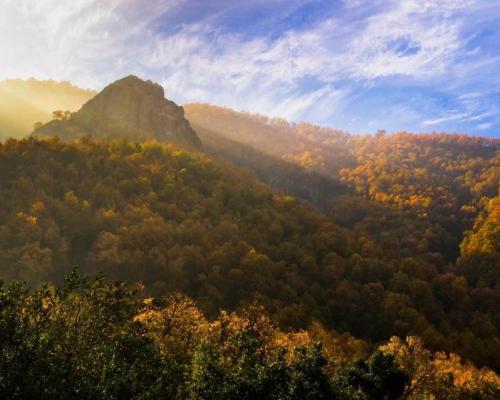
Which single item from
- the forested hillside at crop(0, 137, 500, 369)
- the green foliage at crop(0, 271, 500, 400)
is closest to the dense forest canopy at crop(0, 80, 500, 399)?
the green foliage at crop(0, 271, 500, 400)

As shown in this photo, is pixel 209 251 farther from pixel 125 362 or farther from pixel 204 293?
pixel 125 362

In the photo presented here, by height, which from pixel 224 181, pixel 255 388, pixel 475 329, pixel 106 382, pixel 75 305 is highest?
pixel 224 181

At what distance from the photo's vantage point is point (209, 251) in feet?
440

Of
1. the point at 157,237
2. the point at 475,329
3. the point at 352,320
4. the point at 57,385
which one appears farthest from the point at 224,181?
the point at 57,385

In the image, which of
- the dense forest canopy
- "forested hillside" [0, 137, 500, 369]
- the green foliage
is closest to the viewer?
the green foliage

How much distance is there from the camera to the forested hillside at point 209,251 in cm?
11389

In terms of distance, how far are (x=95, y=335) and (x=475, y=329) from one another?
345 feet

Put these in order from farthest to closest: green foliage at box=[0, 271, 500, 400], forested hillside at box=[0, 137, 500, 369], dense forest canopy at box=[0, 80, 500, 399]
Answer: forested hillside at box=[0, 137, 500, 369] < dense forest canopy at box=[0, 80, 500, 399] < green foliage at box=[0, 271, 500, 400]

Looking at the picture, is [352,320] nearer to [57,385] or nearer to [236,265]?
[236,265]

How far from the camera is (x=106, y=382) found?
41.1 metres

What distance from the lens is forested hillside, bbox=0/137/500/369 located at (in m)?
114

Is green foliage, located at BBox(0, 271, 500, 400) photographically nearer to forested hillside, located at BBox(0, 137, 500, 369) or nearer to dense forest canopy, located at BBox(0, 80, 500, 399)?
dense forest canopy, located at BBox(0, 80, 500, 399)

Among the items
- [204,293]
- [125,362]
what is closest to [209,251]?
[204,293]

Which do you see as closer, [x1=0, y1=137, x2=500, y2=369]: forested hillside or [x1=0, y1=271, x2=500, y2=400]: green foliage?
[x1=0, y1=271, x2=500, y2=400]: green foliage
